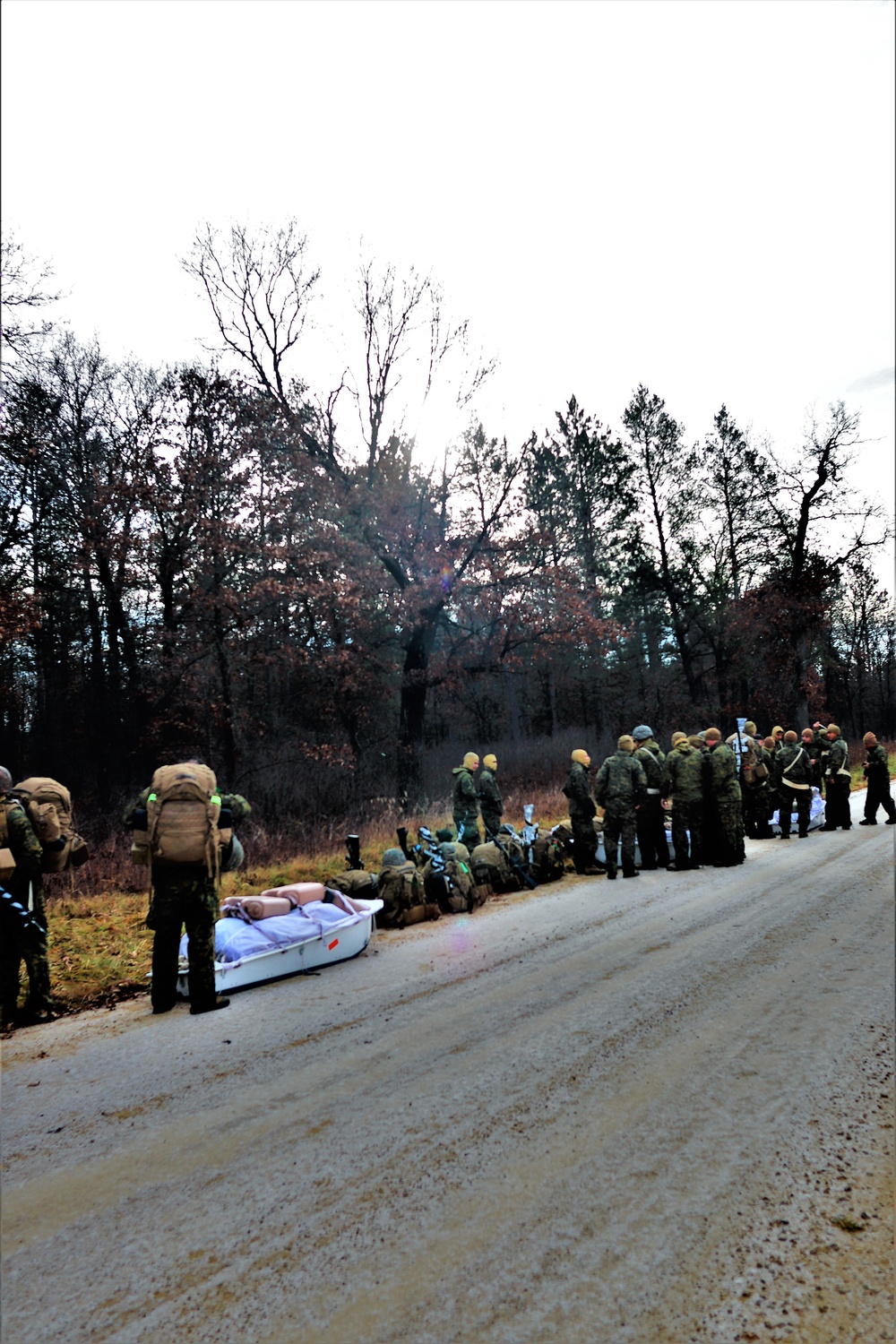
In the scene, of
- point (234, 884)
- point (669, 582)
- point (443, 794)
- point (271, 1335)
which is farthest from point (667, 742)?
point (271, 1335)

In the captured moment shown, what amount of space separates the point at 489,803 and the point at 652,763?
10.5 ft

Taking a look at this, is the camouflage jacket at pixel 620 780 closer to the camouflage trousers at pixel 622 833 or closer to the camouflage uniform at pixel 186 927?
the camouflage trousers at pixel 622 833

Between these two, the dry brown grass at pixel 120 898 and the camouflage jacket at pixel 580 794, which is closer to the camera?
the dry brown grass at pixel 120 898

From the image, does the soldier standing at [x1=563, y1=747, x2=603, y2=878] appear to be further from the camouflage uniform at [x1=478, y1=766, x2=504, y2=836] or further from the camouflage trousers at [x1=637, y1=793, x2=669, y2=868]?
the camouflage uniform at [x1=478, y1=766, x2=504, y2=836]

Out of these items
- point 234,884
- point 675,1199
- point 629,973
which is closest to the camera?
point 675,1199

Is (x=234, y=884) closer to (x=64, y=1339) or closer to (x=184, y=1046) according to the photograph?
(x=184, y=1046)

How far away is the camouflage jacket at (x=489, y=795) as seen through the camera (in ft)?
43.5

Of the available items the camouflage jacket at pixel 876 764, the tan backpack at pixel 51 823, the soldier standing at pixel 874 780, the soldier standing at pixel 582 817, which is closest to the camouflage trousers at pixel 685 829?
the soldier standing at pixel 582 817

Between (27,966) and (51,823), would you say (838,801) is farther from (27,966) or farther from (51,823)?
(27,966)

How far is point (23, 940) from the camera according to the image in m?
5.84

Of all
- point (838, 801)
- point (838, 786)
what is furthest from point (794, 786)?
point (838, 801)

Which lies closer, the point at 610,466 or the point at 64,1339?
the point at 64,1339

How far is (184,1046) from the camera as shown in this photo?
16.6ft

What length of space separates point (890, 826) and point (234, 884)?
1199cm
